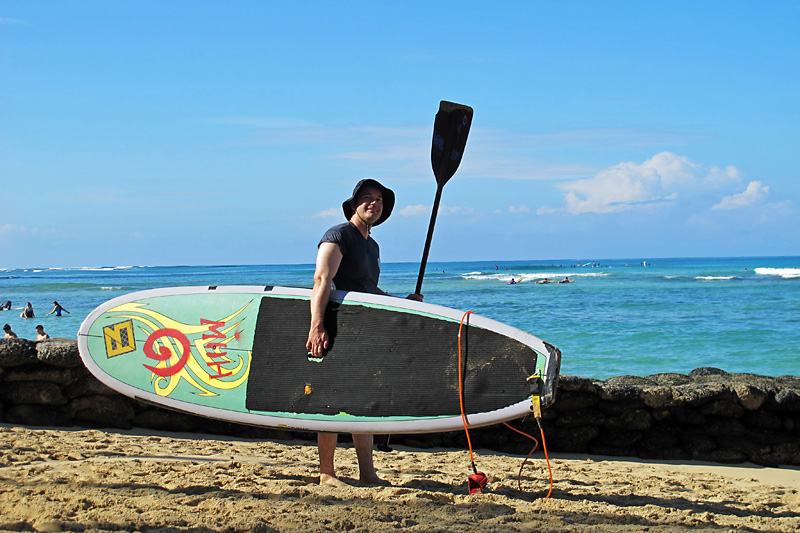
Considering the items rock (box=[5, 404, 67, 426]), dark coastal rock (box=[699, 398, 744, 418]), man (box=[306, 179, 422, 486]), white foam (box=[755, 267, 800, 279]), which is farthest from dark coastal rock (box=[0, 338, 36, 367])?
white foam (box=[755, 267, 800, 279])

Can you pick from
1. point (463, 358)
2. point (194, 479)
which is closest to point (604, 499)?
point (463, 358)

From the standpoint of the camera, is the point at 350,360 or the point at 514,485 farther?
the point at 514,485

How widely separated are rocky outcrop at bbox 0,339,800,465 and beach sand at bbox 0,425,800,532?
149 mm

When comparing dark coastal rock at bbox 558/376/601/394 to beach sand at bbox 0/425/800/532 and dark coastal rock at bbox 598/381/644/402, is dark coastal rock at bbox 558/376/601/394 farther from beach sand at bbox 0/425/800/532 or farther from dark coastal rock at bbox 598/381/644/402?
beach sand at bbox 0/425/800/532

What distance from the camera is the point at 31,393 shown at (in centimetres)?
485

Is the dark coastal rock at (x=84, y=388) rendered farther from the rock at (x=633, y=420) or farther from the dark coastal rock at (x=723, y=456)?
the dark coastal rock at (x=723, y=456)

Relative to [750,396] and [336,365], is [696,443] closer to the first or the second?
[750,396]

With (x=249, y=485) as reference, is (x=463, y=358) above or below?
above

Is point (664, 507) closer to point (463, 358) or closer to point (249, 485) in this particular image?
point (463, 358)

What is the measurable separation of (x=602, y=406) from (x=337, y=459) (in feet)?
6.82

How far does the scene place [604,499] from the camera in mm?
3471

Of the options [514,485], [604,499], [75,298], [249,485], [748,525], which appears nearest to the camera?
[748,525]

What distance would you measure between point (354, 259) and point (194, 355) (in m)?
1.05

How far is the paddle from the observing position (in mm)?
4574
